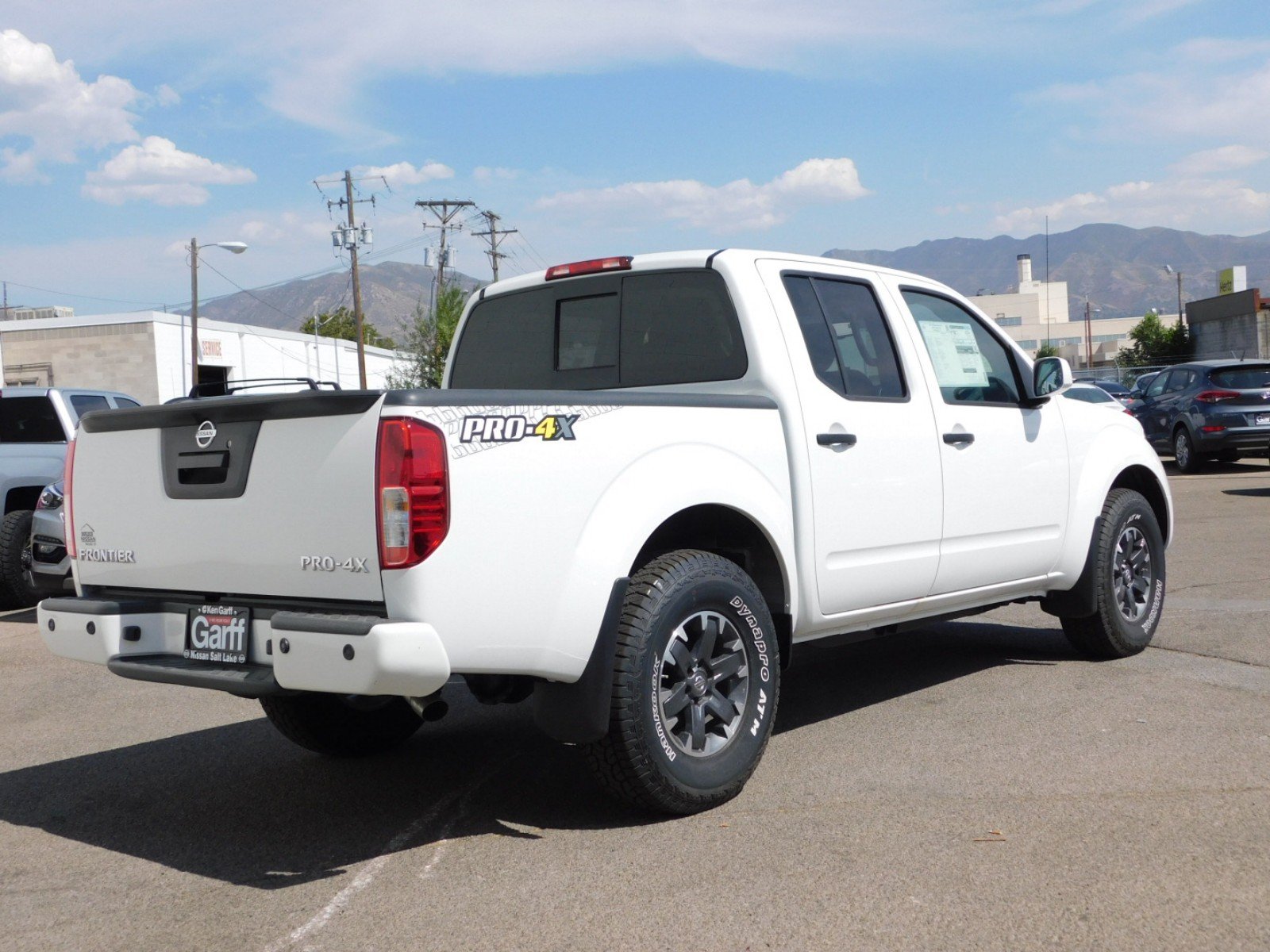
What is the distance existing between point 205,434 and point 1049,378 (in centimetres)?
397

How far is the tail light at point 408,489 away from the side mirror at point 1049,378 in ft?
11.7

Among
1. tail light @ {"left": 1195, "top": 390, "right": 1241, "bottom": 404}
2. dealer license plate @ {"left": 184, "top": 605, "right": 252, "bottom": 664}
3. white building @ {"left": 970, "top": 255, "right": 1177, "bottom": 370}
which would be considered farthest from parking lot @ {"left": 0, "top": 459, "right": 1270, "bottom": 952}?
white building @ {"left": 970, "top": 255, "right": 1177, "bottom": 370}

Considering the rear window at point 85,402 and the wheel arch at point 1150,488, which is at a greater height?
the rear window at point 85,402

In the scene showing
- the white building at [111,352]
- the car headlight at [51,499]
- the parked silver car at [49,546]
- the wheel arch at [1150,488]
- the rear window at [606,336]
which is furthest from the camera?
the white building at [111,352]

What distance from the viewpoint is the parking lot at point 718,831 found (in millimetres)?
3539

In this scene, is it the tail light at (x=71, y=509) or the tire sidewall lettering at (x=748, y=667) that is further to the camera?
the tail light at (x=71, y=509)

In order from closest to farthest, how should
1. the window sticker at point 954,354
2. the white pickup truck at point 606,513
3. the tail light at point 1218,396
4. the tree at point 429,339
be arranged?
the white pickup truck at point 606,513
the window sticker at point 954,354
the tail light at point 1218,396
the tree at point 429,339

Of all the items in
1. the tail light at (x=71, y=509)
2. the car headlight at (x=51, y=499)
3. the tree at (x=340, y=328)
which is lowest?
the car headlight at (x=51, y=499)

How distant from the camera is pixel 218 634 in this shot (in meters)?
4.27

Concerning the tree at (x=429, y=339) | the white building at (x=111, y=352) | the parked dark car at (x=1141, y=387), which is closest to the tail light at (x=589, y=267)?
the parked dark car at (x=1141, y=387)

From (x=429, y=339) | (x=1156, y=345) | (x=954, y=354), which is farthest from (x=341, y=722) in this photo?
(x=1156, y=345)

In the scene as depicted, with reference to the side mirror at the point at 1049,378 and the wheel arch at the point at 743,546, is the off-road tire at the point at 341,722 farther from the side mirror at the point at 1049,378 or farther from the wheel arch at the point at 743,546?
the side mirror at the point at 1049,378

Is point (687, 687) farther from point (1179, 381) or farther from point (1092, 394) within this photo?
point (1092, 394)

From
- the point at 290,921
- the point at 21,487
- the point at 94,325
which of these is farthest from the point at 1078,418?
the point at 94,325
